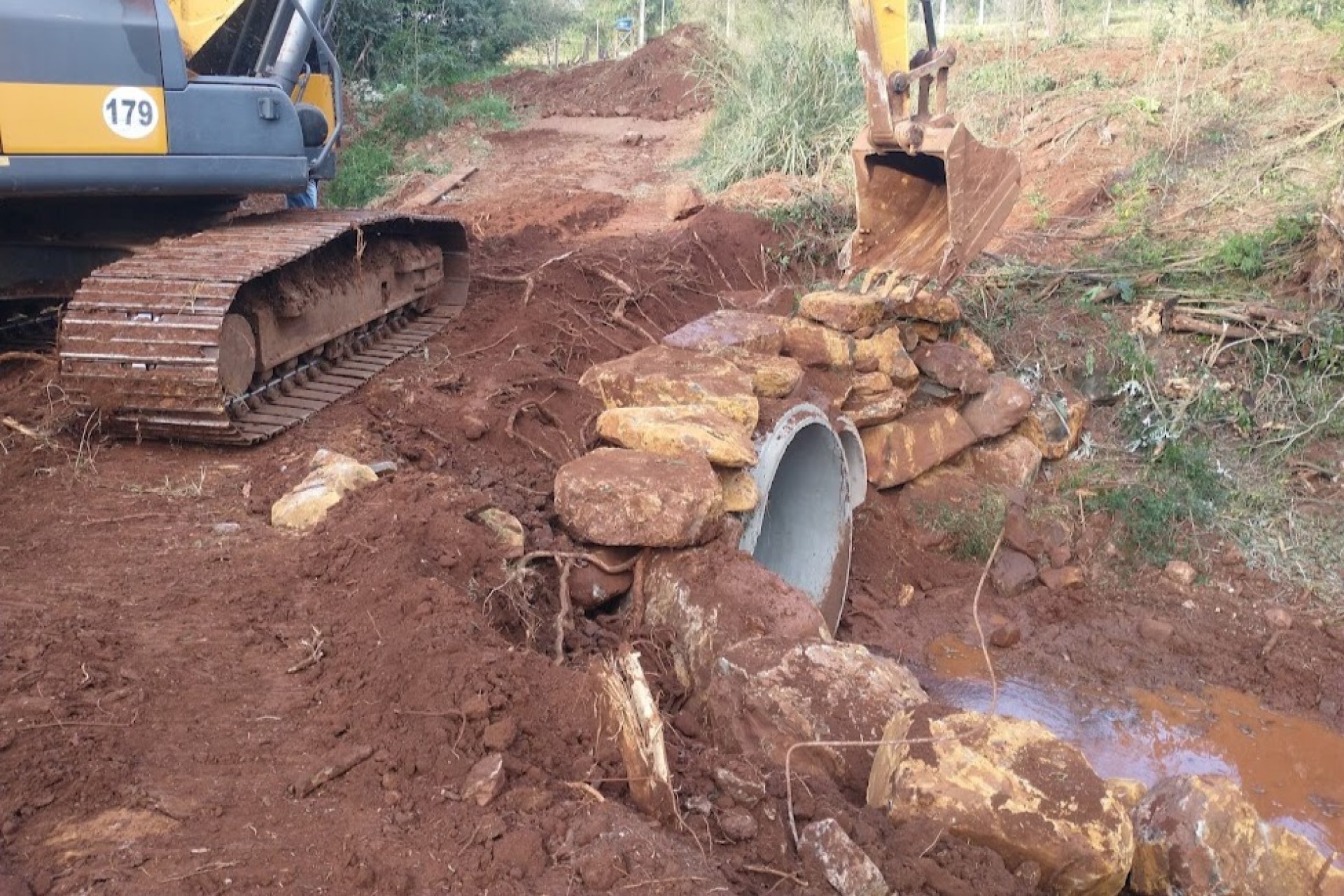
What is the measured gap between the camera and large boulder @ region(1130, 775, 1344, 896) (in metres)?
2.72

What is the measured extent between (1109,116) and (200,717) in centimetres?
1017

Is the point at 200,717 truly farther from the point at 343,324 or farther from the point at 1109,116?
the point at 1109,116

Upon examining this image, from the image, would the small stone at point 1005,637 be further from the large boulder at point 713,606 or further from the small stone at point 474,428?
the small stone at point 474,428

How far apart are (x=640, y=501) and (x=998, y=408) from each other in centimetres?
340

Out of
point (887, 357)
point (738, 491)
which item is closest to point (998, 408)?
point (887, 357)

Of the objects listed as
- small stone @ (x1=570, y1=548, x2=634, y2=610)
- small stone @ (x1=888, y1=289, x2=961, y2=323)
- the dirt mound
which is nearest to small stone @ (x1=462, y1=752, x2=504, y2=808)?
small stone @ (x1=570, y1=548, x2=634, y2=610)

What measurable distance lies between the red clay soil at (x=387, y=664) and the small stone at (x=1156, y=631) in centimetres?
6

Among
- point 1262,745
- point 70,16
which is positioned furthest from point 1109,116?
point 70,16

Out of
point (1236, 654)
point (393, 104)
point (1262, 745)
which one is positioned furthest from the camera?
point (393, 104)

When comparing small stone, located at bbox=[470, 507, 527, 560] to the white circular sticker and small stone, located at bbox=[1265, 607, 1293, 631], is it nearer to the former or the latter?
the white circular sticker

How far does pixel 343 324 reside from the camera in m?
5.81

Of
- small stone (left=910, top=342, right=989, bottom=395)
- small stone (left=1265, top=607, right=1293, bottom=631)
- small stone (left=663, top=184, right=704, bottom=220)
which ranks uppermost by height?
small stone (left=663, top=184, right=704, bottom=220)

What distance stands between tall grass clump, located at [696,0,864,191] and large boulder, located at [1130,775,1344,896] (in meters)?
8.26

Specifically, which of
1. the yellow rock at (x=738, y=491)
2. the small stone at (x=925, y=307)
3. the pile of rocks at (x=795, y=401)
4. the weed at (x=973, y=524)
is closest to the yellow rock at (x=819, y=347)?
the pile of rocks at (x=795, y=401)
